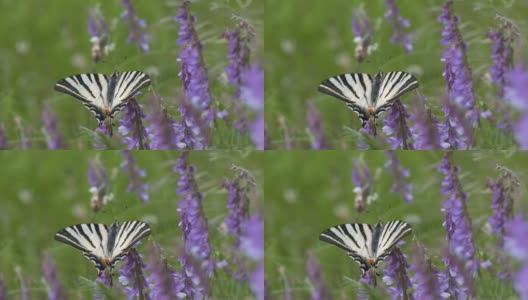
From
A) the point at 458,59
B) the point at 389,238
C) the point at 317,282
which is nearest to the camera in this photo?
the point at 389,238

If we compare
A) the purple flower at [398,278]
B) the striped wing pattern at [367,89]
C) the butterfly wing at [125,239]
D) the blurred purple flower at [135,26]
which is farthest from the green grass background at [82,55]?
the purple flower at [398,278]

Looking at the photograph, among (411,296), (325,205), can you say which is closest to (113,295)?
(325,205)

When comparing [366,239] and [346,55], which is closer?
[366,239]

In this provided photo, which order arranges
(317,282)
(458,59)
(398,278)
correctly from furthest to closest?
(317,282)
(458,59)
(398,278)

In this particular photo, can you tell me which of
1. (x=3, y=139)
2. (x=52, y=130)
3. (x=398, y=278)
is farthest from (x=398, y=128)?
(x=3, y=139)

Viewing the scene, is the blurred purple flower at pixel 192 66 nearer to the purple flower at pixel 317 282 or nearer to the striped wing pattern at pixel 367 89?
the striped wing pattern at pixel 367 89

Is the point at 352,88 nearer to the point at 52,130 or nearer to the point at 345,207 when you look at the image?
the point at 345,207

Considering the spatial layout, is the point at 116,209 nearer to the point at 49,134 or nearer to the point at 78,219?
the point at 78,219
